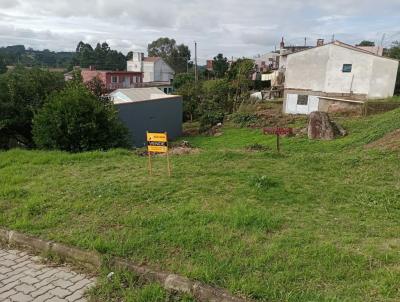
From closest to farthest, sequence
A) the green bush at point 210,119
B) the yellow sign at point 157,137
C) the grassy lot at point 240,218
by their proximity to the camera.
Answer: the grassy lot at point 240,218, the yellow sign at point 157,137, the green bush at point 210,119

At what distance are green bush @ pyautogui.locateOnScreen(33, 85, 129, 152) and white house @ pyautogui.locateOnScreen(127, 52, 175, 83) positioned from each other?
170ft

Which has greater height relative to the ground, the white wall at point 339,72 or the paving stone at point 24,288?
the white wall at point 339,72

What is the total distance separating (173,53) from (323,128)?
6312 cm

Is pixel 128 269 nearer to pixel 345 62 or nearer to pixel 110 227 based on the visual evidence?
Answer: pixel 110 227

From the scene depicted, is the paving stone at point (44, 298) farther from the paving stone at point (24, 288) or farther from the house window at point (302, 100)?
the house window at point (302, 100)

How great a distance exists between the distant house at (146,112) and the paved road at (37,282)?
15360 mm

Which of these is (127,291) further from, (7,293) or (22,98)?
(22,98)

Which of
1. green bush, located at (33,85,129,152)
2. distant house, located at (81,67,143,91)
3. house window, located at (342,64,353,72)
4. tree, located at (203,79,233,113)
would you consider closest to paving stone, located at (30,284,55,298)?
green bush, located at (33,85,129,152)

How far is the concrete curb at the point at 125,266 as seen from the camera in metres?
3.12

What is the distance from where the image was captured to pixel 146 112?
21.7 m

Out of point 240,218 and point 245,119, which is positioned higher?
point 240,218

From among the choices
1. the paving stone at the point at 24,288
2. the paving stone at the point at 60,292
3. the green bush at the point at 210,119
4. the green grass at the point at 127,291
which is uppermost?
the green grass at the point at 127,291

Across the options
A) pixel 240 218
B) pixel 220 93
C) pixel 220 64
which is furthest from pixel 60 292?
pixel 220 64

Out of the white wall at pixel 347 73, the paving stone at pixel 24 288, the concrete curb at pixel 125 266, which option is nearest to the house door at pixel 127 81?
the white wall at pixel 347 73
